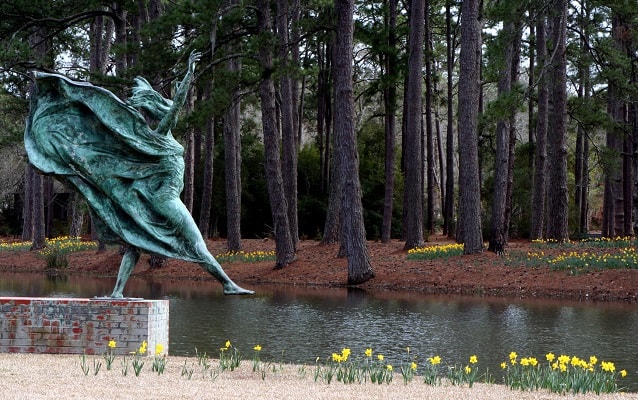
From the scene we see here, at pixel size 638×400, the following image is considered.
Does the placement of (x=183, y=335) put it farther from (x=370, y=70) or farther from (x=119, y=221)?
(x=370, y=70)

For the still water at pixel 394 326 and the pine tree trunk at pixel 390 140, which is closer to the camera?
the still water at pixel 394 326

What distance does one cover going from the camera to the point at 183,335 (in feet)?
44.8

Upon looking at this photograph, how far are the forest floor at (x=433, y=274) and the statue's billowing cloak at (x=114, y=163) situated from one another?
11.1m

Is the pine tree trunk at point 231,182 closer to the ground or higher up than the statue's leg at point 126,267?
higher up

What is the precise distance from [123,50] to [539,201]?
14.9 meters

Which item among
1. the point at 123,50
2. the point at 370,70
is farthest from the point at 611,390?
the point at 370,70

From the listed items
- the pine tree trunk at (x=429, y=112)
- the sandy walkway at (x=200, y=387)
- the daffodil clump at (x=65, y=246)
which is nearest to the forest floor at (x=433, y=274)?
the daffodil clump at (x=65, y=246)

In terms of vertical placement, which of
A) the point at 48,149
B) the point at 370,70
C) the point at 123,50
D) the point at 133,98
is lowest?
the point at 48,149

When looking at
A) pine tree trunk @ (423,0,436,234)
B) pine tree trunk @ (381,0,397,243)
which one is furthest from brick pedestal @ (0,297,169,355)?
pine tree trunk @ (423,0,436,234)

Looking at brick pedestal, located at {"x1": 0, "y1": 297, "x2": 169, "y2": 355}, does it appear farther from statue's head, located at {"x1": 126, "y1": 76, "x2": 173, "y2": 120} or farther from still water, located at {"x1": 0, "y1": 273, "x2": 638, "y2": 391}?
statue's head, located at {"x1": 126, "y1": 76, "x2": 173, "y2": 120}

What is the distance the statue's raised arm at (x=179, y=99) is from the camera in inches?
441

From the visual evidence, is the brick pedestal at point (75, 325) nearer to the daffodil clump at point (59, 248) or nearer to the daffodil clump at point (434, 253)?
the daffodil clump at point (434, 253)

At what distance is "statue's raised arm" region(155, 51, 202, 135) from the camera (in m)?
11.2

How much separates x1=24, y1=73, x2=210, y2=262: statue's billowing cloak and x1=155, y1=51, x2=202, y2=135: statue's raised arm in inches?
6.6
